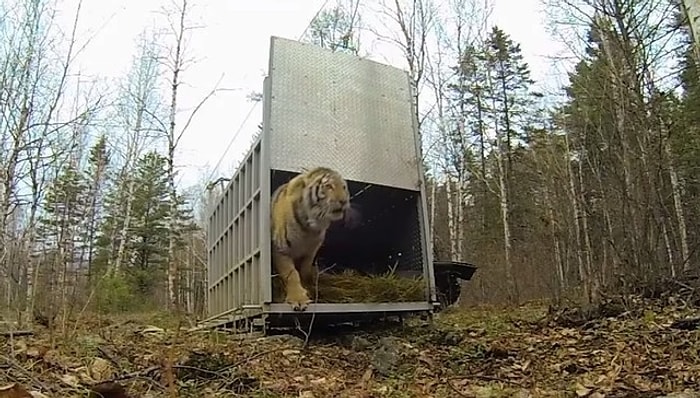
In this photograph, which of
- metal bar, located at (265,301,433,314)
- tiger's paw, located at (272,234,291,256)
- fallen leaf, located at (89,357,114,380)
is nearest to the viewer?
fallen leaf, located at (89,357,114,380)

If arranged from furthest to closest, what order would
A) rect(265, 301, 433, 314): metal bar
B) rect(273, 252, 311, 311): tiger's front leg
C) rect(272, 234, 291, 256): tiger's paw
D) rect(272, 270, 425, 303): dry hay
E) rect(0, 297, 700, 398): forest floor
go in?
rect(272, 270, 425, 303): dry hay, rect(272, 234, 291, 256): tiger's paw, rect(273, 252, 311, 311): tiger's front leg, rect(265, 301, 433, 314): metal bar, rect(0, 297, 700, 398): forest floor

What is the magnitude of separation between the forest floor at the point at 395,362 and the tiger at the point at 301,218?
0.59 meters

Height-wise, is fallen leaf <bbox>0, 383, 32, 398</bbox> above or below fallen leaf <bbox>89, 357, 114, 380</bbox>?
above

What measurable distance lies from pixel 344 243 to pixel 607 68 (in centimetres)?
681

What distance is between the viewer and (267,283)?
215 inches

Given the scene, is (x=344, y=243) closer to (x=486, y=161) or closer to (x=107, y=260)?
(x=107, y=260)

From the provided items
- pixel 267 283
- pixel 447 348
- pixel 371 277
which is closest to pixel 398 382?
pixel 447 348

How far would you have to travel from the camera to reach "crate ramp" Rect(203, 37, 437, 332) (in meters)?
5.86

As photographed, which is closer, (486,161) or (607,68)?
(607,68)

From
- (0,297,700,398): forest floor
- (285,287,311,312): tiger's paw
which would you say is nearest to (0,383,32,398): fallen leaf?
(0,297,700,398): forest floor

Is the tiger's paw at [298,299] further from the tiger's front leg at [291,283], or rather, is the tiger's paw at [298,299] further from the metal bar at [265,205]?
the metal bar at [265,205]

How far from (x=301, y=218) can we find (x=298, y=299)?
0.80m

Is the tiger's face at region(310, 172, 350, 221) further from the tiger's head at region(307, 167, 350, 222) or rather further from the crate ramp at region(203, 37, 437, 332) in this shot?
the crate ramp at region(203, 37, 437, 332)

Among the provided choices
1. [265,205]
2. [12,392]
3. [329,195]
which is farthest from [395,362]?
[12,392]
